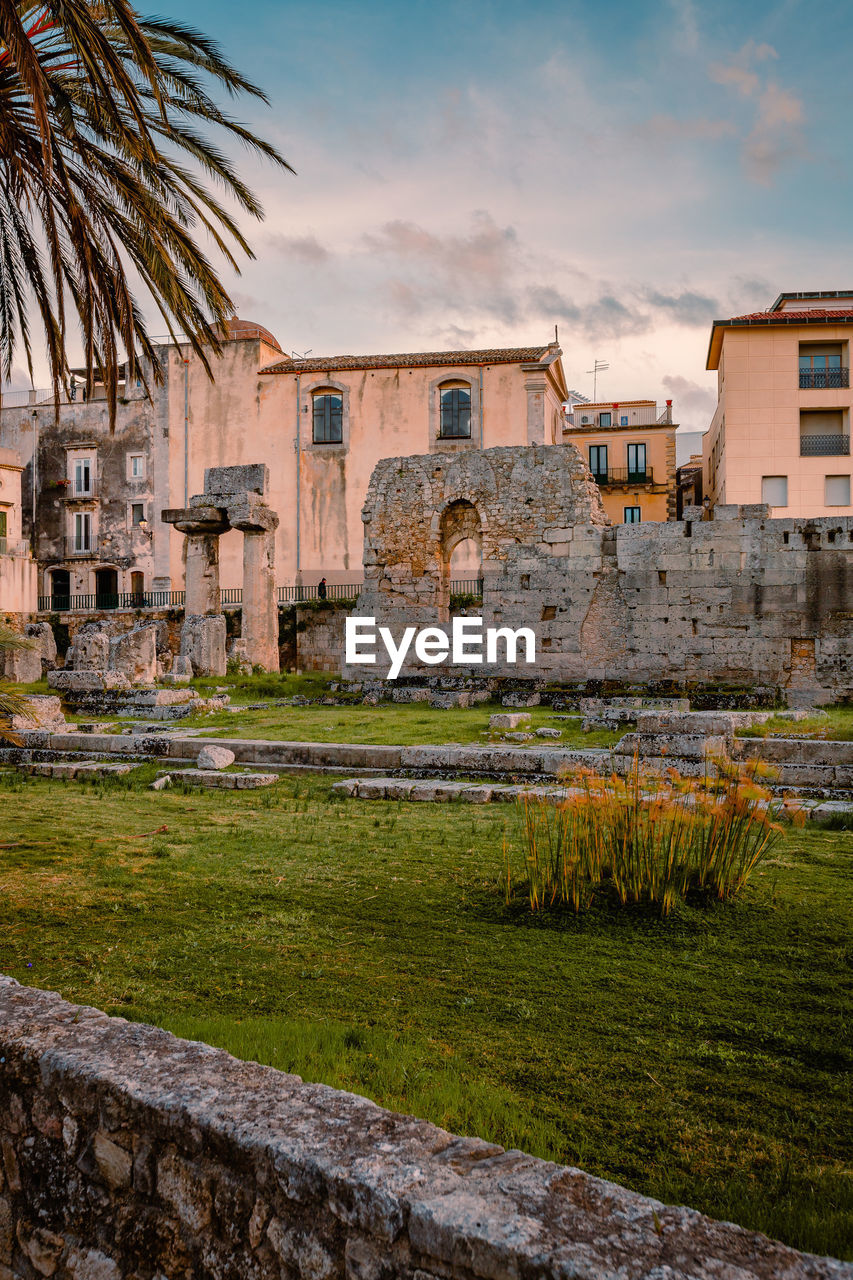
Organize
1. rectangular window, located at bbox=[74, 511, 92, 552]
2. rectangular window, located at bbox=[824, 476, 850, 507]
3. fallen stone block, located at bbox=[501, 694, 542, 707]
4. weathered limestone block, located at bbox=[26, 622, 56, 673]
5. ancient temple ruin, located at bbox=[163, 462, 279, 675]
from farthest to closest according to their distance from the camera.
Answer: rectangular window, located at bbox=[74, 511, 92, 552]
rectangular window, located at bbox=[824, 476, 850, 507]
weathered limestone block, located at bbox=[26, 622, 56, 673]
ancient temple ruin, located at bbox=[163, 462, 279, 675]
fallen stone block, located at bbox=[501, 694, 542, 707]

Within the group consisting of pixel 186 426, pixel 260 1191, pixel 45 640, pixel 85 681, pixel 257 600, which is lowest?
pixel 260 1191

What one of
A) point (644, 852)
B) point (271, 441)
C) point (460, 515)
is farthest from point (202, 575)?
point (644, 852)

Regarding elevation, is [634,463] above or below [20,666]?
above

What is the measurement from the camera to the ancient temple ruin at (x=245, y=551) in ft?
76.4

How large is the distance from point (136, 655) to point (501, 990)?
18.7m

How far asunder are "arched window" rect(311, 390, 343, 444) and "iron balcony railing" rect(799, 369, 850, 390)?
17.3 meters

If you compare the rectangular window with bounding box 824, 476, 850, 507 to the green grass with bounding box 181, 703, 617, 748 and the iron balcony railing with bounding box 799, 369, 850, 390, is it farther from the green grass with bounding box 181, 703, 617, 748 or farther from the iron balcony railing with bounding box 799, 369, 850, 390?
the green grass with bounding box 181, 703, 617, 748

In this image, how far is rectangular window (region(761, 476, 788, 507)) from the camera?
33281 mm

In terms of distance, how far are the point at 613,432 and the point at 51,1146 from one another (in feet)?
141

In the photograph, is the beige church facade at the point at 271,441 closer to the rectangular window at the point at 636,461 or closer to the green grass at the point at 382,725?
the rectangular window at the point at 636,461

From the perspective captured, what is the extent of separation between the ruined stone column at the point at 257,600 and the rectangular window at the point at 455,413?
542 inches

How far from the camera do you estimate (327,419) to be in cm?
3688

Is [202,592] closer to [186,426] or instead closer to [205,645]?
[205,645]

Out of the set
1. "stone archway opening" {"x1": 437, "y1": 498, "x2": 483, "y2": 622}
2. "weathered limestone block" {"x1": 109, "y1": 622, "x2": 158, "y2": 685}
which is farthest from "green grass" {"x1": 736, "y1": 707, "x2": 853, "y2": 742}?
"weathered limestone block" {"x1": 109, "y1": 622, "x2": 158, "y2": 685}
